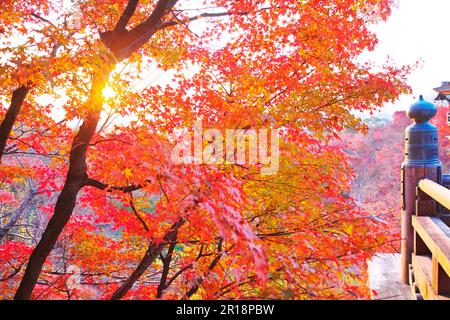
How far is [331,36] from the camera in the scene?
6.07 m

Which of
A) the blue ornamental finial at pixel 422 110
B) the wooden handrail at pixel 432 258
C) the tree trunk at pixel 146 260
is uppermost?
the blue ornamental finial at pixel 422 110

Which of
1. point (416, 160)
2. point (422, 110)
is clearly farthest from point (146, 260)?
point (422, 110)

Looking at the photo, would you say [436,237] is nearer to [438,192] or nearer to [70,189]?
[438,192]

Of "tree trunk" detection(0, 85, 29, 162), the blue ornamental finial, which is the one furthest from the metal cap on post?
"tree trunk" detection(0, 85, 29, 162)

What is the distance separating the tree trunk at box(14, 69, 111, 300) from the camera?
4387 mm

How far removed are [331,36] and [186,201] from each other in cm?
421

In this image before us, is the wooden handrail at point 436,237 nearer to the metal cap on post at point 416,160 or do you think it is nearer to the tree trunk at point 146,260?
the metal cap on post at point 416,160

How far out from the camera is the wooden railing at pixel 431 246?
2.48 meters

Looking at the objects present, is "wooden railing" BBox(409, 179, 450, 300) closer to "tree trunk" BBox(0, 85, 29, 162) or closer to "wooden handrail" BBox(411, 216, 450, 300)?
"wooden handrail" BBox(411, 216, 450, 300)

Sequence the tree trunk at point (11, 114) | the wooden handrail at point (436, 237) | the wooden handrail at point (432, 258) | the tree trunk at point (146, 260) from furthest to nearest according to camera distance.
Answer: the tree trunk at point (146, 260) < the tree trunk at point (11, 114) < the wooden handrail at point (432, 258) < the wooden handrail at point (436, 237)

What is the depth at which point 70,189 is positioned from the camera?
4.54 meters

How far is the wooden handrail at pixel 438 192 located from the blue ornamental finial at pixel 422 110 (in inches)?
28.3

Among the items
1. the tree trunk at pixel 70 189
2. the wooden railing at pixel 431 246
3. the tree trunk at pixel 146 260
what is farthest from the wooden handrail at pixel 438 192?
the tree trunk at pixel 70 189
